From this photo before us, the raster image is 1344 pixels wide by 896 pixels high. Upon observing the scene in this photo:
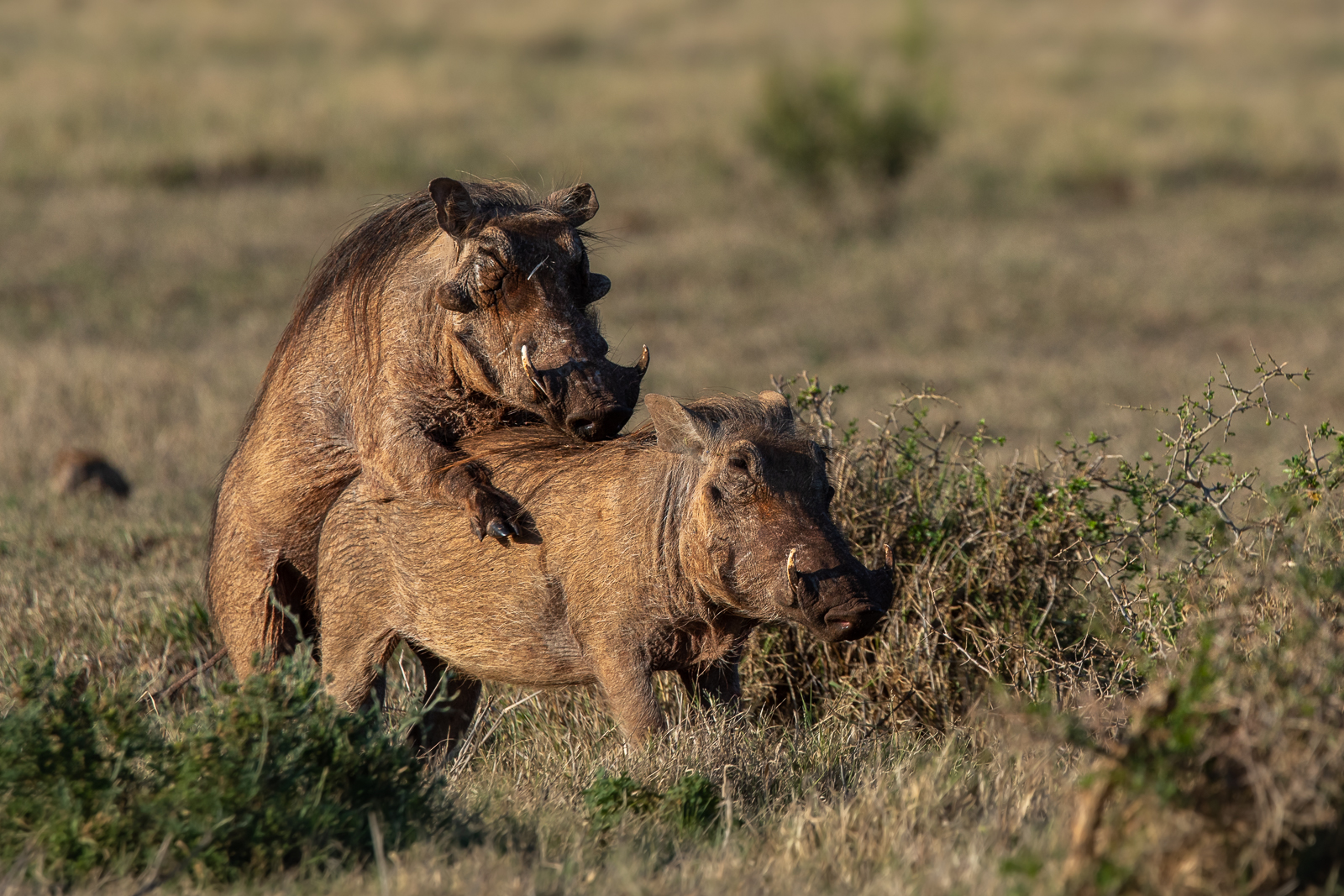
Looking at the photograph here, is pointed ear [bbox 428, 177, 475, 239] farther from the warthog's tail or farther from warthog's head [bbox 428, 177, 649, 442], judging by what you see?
the warthog's tail

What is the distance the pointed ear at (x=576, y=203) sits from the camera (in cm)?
462

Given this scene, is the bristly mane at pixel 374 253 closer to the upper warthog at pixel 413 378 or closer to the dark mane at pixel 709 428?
the upper warthog at pixel 413 378

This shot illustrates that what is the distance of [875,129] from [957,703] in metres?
16.4

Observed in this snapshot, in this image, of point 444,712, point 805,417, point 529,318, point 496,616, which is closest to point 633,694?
point 496,616

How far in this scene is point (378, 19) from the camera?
38.3m

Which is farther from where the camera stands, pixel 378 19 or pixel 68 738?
pixel 378 19

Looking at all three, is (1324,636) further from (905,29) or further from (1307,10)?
(1307,10)

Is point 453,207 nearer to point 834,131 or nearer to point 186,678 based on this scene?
point 186,678

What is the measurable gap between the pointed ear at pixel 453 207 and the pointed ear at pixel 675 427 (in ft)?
2.56

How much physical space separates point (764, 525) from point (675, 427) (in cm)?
38

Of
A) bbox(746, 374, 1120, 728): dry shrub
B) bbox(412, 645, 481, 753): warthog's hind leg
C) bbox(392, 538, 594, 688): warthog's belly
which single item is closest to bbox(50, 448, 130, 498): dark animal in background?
bbox(412, 645, 481, 753): warthog's hind leg

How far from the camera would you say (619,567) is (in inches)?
161

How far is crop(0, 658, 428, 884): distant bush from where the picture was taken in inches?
129

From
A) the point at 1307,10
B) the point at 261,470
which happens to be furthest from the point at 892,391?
the point at 1307,10
